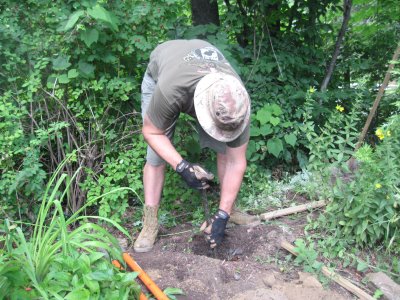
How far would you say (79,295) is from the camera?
2045 mm

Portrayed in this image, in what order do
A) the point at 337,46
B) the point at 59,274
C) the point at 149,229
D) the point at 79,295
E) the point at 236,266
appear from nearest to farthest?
the point at 79,295, the point at 59,274, the point at 236,266, the point at 149,229, the point at 337,46

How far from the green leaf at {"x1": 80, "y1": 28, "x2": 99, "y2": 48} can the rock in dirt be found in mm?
2470

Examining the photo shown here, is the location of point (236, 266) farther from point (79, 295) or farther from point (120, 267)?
point (79, 295)

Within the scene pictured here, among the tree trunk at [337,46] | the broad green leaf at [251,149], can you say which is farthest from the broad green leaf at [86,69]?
the tree trunk at [337,46]

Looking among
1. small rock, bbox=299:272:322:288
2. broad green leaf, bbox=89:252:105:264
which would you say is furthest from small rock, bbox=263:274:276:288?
broad green leaf, bbox=89:252:105:264

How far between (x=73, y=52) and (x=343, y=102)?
296 cm

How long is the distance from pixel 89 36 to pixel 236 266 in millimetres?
1965


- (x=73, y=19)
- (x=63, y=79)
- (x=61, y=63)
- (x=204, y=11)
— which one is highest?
(x=204, y=11)

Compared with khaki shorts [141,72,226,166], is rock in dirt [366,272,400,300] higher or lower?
lower

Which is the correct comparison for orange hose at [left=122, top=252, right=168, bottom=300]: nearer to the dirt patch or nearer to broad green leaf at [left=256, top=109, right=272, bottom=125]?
A: the dirt patch

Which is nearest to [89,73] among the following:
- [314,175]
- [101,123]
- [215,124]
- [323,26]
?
[101,123]

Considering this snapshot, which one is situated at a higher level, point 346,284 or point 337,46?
point 337,46

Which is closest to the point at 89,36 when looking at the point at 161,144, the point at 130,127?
the point at 130,127

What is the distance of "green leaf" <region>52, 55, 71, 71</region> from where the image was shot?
3447 millimetres
